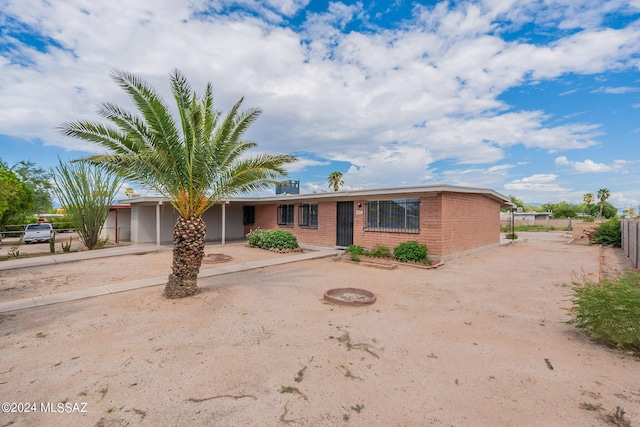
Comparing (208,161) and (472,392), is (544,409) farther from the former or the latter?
(208,161)

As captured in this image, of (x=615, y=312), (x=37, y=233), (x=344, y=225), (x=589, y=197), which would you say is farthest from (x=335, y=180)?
(x=589, y=197)

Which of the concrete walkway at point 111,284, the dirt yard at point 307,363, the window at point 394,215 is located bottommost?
the dirt yard at point 307,363

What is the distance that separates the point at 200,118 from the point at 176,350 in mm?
4810

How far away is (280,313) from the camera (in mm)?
5781

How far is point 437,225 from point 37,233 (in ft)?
78.9

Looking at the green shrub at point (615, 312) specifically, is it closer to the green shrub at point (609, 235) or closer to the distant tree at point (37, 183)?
the green shrub at point (609, 235)

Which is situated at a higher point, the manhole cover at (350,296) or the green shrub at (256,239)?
the green shrub at (256,239)

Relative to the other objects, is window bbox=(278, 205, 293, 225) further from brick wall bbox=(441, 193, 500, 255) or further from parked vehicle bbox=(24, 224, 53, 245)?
parked vehicle bbox=(24, 224, 53, 245)

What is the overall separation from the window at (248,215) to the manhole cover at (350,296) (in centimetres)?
1423

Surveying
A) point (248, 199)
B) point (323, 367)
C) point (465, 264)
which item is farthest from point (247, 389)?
point (248, 199)

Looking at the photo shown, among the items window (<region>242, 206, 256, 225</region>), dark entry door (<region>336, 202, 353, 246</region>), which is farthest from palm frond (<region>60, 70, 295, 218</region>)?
window (<region>242, 206, 256, 225</region>)

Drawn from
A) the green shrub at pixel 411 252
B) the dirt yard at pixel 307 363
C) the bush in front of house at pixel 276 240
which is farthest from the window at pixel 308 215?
the dirt yard at pixel 307 363

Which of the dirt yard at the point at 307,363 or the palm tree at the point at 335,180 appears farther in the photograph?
the palm tree at the point at 335,180

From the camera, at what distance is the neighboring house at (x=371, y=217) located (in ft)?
38.2
